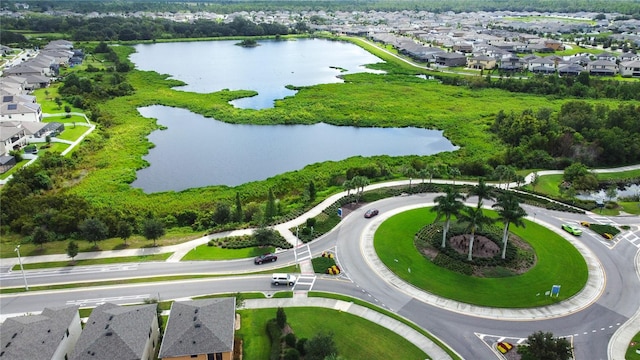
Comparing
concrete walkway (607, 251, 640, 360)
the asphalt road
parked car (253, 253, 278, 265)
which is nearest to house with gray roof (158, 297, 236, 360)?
the asphalt road

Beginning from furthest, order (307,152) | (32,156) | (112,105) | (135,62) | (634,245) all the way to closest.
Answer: (135,62) → (112,105) → (307,152) → (32,156) → (634,245)

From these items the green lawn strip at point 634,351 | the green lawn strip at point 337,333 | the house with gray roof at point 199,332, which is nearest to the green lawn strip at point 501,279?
the green lawn strip at point 634,351

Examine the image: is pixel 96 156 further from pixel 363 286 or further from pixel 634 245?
pixel 634 245

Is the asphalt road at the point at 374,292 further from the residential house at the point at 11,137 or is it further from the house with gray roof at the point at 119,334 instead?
the residential house at the point at 11,137

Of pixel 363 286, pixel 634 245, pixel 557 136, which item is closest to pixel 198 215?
pixel 363 286

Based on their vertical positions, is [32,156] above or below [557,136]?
below

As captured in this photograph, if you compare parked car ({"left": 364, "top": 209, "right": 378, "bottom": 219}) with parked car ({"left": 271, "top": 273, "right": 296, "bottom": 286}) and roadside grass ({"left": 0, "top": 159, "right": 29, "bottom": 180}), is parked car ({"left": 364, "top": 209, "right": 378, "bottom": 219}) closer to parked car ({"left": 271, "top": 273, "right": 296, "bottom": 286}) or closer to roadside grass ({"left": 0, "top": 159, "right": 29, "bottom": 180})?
parked car ({"left": 271, "top": 273, "right": 296, "bottom": 286})

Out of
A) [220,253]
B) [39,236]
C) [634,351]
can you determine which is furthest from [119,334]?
[634,351]
